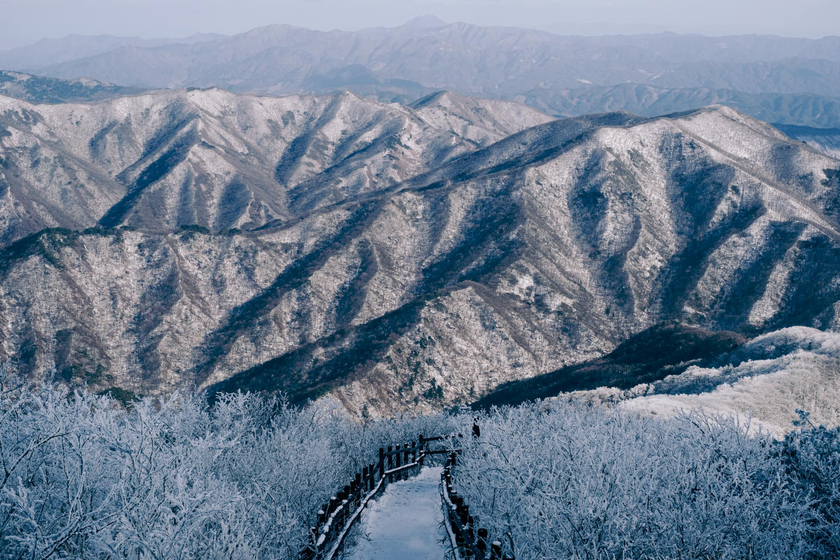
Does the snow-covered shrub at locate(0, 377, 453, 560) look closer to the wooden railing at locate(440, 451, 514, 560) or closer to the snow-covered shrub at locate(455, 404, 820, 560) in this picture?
the wooden railing at locate(440, 451, 514, 560)

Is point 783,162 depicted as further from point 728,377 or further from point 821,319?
point 728,377

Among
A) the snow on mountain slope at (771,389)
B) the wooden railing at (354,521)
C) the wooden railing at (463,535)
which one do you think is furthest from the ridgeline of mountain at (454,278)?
the wooden railing at (463,535)

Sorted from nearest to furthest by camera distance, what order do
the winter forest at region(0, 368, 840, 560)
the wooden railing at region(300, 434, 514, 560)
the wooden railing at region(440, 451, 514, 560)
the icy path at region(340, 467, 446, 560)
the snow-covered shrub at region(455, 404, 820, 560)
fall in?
the winter forest at region(0, 368, 840, 560) → the wooden railing at region(440, 451, 514, 560) → the wooden railing at region(300, 434, 514, 560) → the snow-covered shrub at region(455, 404, 820, 560) → the icy path at region(340, 467, 446, 560)

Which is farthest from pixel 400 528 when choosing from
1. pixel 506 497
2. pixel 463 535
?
pixel 463 535

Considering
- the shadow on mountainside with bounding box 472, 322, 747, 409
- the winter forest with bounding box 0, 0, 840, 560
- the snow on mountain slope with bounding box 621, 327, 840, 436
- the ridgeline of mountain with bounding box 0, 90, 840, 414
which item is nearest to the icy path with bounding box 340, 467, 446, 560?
the winter forest with bounding box 0, 0, 840, 560

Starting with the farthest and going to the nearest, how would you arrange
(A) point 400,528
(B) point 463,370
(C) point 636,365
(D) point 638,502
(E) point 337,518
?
(B) point 463,370
(C) point 636,365
(A) point 400,528
(E) point 337,518
(D) point 638,502

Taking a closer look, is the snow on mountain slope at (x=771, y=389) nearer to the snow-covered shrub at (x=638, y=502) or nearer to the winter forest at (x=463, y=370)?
the winter forest at (x=463, y=370)

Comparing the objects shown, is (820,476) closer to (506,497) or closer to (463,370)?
(506,497)

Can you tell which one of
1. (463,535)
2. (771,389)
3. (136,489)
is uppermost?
(136,489)
